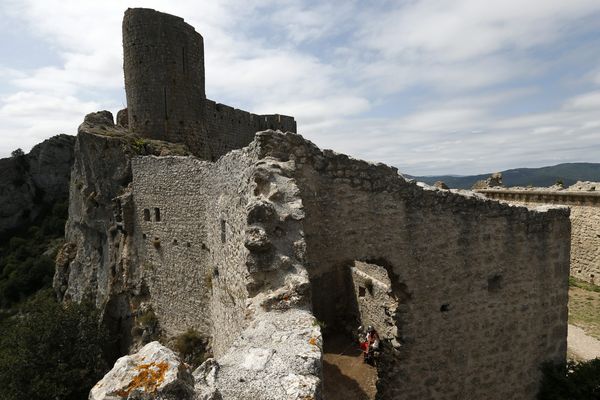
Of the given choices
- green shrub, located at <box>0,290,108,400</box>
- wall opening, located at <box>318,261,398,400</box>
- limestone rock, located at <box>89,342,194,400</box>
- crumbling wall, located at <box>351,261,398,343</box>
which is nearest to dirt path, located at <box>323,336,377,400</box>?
wall opening, located at <box>318,261,398,400</box>

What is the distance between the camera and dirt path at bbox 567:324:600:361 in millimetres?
10008

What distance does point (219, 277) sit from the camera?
8.30m

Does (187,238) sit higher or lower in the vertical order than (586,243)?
higher

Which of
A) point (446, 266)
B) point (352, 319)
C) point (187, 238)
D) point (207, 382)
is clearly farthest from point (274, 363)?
point (352, 319)

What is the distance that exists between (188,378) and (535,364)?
24.8 feet

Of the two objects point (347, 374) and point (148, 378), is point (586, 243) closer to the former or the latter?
point (347, 374)

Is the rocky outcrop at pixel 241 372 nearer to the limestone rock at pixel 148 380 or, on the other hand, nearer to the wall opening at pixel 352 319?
the limestone rock at pixel 148 380

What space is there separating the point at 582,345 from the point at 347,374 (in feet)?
22.8

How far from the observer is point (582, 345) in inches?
419

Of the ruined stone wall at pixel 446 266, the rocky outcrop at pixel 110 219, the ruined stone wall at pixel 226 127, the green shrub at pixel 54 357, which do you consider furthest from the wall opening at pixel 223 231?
the ruined stone wall at pixel 226 127

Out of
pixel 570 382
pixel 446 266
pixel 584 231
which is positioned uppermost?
pixel 446 266

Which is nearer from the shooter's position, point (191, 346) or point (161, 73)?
point (191, 346)

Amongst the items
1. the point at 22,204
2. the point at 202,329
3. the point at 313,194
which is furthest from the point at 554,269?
the point at 22,204

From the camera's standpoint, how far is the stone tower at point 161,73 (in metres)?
15.3
